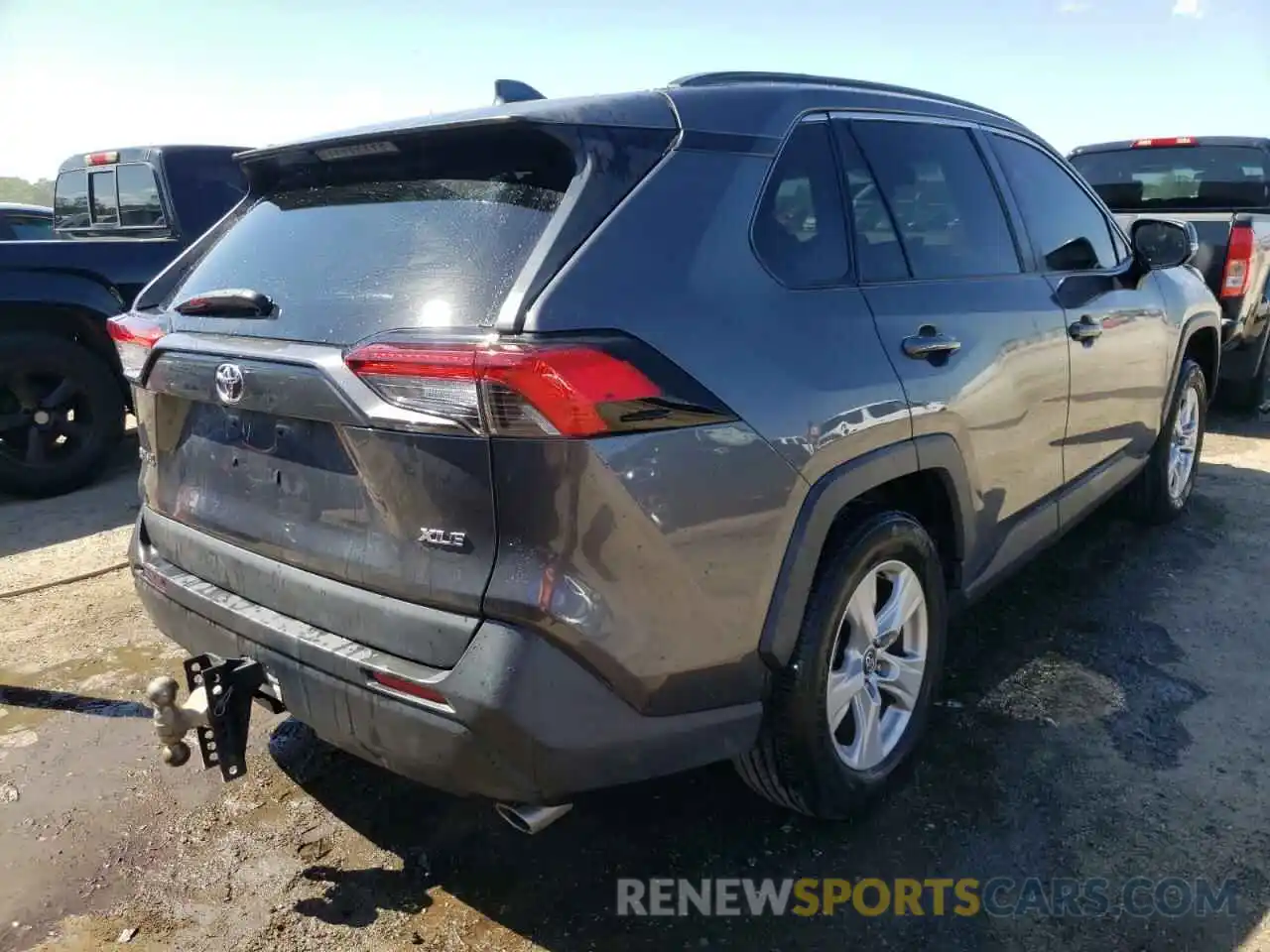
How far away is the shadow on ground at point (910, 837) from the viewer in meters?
2.27

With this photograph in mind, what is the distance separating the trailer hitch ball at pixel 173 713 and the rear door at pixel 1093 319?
286cm

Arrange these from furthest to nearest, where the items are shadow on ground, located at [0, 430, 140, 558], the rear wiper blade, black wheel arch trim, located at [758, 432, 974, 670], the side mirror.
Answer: shadow on ground, located at [0, 430, 140, 558] → the side mirror → the rear wiper blade → black wheel arch trim, located at [758, 432, 974, 670]

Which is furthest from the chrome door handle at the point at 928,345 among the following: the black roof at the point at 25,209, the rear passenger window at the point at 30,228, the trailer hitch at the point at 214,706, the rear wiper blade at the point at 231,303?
the black roof at the point at 25,209

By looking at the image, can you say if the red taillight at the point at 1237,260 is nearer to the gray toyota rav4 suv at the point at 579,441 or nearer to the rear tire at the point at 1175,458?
the rear tire at the point at 1175,458

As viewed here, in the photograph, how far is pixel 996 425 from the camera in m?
2.93

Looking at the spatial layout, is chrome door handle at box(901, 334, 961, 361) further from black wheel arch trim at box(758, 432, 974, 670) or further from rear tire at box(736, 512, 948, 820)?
rear tire at box(736, 512, 948, 820)

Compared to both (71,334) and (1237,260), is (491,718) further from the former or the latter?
(1237,260)

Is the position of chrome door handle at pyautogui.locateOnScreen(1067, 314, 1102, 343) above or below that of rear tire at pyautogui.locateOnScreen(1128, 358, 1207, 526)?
above

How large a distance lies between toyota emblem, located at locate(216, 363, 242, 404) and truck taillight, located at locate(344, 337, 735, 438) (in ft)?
1.40

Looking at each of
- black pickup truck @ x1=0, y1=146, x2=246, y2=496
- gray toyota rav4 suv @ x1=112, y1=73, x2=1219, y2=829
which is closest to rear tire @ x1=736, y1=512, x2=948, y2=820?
gray toyota rav4 suv @ x1=112, y1=73, x2=1219, y2=829

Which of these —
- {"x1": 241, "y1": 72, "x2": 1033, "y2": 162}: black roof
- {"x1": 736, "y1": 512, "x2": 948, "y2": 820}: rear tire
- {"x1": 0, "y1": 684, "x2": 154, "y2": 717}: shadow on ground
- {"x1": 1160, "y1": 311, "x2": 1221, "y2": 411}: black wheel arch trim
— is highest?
{"x1": 241, "y1": 72, "x2": 1033, "y2": 162}: black roof

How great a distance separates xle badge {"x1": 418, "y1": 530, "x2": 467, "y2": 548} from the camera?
187 centimetres

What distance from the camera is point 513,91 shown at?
2.54 meters

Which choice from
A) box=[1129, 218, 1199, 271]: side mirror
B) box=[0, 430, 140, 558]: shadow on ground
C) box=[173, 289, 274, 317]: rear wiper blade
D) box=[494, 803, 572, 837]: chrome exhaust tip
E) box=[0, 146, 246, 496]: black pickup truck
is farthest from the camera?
box=[0, 146, 246, 496]: black pickup truck
